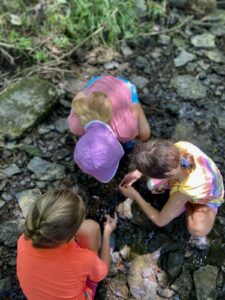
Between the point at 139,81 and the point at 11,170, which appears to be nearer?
the point at 11,170

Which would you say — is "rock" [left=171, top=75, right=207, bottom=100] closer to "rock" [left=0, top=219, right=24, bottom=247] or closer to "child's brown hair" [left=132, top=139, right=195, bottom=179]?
"child's brown hair" [left=132, top=139, right=195, bottom=179]

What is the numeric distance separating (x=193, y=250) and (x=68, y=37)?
209 cm

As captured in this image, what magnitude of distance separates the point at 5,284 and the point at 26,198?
593mm

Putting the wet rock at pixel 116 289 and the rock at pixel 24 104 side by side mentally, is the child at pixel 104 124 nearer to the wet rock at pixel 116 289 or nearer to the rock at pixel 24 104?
the rock at pixel 24 104

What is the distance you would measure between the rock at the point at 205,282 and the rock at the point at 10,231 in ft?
3.87

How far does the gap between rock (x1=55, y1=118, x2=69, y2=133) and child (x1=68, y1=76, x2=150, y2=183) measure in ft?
1.18

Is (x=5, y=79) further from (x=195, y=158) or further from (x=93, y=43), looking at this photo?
(x=195, y=158)

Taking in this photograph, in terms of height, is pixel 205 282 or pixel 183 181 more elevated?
pixel 183 181

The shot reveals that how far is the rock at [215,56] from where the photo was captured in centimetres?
363

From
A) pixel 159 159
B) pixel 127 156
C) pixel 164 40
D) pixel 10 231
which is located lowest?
pixel 10 231

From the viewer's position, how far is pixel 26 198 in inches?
114

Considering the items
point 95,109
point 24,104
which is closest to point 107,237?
point 95,109

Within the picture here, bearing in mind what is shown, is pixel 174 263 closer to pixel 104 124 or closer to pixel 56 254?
pixel 56 254

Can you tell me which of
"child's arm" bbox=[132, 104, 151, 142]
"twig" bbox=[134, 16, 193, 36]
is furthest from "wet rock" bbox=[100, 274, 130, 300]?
"twig" bbox=[134, 16, 193, 36]
